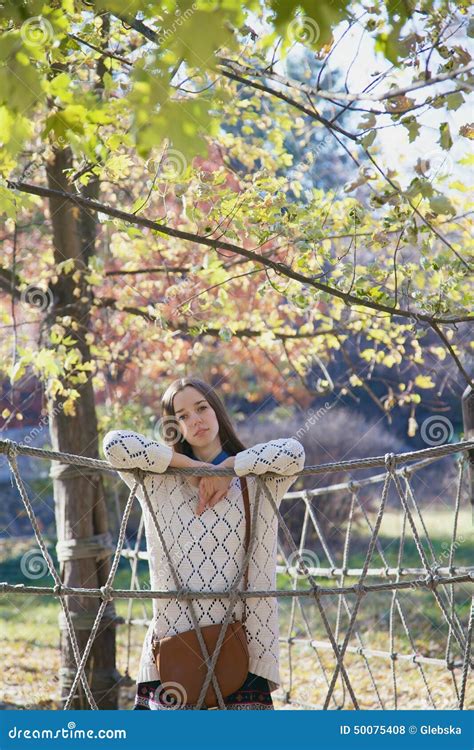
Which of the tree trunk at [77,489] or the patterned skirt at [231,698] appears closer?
the patterned skirt at [231,698]

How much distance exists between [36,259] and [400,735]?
332cm

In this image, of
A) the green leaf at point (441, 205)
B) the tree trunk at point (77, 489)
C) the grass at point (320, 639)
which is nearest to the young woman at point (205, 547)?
the green leaf at point (441, 205)

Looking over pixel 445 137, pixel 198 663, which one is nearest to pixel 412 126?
pixel 445 137

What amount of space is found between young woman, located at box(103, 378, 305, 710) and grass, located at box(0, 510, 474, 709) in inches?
46.5

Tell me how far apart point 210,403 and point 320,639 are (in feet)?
12.9

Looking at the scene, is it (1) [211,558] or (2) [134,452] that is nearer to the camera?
(2) [134,452]

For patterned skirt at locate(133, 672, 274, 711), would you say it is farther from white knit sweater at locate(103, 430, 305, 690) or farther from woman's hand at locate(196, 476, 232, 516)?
woman's hand at locate(196, 476, 232, 516)

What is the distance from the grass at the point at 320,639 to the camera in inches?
Result: 175

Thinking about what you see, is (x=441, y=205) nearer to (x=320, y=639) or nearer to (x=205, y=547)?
(x=205, y=547)

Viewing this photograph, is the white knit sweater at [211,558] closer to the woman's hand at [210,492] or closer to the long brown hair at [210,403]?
the woman's hand at [210,492]

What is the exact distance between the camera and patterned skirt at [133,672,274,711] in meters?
2.13

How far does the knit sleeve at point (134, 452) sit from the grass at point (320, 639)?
148 centimetres

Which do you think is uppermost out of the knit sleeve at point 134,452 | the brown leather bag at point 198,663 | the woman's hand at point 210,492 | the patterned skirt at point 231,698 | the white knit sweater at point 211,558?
the knit sleeve at point 134,452

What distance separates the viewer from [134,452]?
211 centimetres
